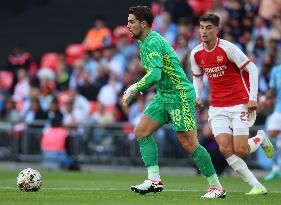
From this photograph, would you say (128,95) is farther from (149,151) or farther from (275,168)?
(275,168)

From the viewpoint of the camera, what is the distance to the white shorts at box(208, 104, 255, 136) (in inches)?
531

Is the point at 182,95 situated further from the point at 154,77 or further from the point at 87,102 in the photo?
the point at 87,102

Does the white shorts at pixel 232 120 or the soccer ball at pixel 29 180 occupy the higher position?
the white shorts at pixel 232 120

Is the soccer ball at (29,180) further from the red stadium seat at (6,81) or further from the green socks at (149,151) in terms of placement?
the red stadium seat at (6,81)

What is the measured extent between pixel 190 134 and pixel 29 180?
7.52 ft

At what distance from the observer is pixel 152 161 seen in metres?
13.0

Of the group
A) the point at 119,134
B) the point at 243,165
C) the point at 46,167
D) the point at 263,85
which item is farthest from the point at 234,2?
the point at 243,165

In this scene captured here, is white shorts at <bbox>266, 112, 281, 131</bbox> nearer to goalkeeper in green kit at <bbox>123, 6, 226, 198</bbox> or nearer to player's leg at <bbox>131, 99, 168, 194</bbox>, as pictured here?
goalkeeper in green kit at <bbox>123, 6, 226, 198</bbox>

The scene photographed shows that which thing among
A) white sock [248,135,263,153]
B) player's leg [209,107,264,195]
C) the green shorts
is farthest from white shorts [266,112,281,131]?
the green shorts

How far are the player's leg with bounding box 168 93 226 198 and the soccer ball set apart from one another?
2034mm

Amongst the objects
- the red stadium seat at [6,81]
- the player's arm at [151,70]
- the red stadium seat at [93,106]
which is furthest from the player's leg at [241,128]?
the red stadium seat at [6,81]

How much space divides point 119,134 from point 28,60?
5719 millimetres

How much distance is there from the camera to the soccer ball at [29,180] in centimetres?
1322

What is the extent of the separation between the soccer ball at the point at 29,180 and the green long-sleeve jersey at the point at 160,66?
2.06 meters
